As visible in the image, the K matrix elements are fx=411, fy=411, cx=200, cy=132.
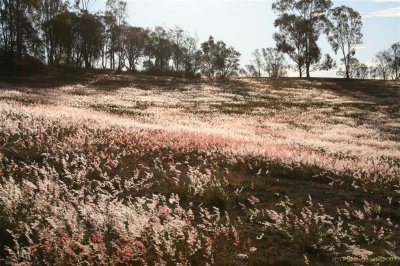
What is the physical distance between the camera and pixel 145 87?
6050 centimetres

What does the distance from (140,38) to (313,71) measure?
1611 inches

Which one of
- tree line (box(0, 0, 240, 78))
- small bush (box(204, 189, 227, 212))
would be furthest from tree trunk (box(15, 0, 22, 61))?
small bush (box(204, 189, 227, 212))

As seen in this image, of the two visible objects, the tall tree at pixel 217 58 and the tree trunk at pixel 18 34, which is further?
the tall tree at pixel 217 58

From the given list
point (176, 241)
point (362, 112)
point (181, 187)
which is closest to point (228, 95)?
point (362, 112)

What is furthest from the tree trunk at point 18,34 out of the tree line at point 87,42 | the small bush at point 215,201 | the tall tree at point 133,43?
the small bush at point 215,201

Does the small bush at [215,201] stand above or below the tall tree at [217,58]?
below

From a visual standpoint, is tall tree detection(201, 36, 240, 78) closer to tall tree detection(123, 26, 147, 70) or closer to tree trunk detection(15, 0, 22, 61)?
tall tree detection(123, 26, 147, 70)

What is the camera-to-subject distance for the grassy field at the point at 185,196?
6.36 meters

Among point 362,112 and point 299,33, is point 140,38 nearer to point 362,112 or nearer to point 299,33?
point 299,33

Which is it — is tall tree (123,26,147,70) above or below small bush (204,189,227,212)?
above

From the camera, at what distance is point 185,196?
9.83 m

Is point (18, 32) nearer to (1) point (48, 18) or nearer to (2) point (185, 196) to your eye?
(1) point (48, 18)

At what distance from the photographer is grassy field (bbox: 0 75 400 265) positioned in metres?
6.36

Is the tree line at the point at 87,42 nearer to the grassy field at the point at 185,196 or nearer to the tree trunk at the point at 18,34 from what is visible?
the tree trunk at the point at 18,34
